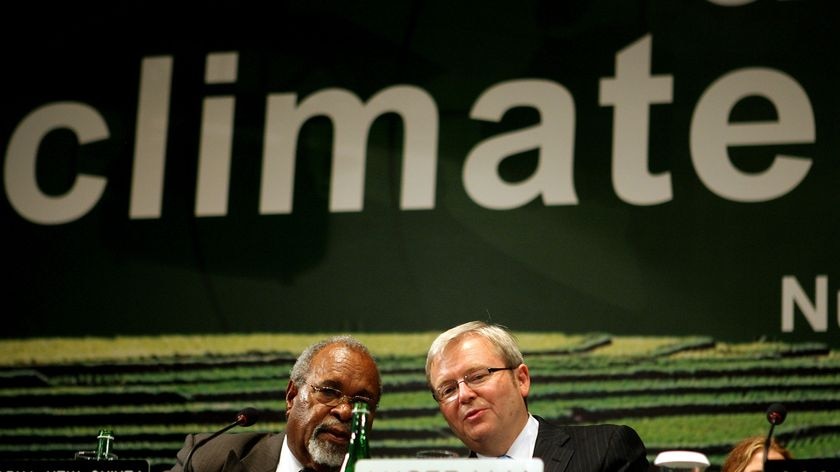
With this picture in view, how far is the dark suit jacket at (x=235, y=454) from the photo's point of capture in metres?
3.70

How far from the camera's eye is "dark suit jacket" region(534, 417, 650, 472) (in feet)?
11.1

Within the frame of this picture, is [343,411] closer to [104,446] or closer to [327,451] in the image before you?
[327,451]

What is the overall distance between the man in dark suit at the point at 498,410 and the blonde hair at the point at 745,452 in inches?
22.7

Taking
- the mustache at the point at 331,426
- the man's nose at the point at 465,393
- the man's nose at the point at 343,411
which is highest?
the man's nose at the point at 465,393

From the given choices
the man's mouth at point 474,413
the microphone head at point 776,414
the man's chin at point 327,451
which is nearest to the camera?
the microphone head at point 776,414

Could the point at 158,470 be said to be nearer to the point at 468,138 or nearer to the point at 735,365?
the point at 468,138

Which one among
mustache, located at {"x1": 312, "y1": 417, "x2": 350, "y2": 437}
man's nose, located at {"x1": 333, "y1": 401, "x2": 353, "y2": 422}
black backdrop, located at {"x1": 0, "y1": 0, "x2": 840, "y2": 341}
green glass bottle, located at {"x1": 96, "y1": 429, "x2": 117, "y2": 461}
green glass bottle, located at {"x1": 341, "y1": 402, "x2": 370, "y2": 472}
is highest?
black backdrop, located at {"x1": 0, "y1": 0, "x2": 840, "y2": 341}

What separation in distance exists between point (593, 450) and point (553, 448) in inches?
5.0

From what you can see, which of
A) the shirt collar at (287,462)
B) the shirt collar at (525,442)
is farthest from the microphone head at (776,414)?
the shirt collar at (287,462)

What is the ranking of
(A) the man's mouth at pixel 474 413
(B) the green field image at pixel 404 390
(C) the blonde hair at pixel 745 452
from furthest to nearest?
(B) the green field image at pixel 404 390 → (C) the blonde hair at pixel 745 452 → (A) the man's mouth at pixel 474 413

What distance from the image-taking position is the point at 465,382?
3559 mm

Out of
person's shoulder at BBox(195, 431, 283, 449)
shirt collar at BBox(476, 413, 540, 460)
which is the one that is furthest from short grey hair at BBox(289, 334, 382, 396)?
shirt collar at BBox(476, 413, 540, 460)

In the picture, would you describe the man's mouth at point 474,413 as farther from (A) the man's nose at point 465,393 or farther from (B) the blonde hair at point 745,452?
(B) the blonde hair at point 745,452

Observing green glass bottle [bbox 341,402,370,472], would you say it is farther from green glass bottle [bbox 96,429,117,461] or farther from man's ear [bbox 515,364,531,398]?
man's ear [bbox 515,364,531,398]
